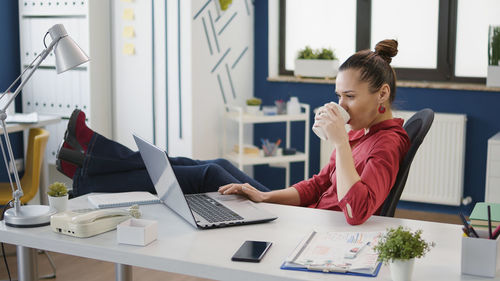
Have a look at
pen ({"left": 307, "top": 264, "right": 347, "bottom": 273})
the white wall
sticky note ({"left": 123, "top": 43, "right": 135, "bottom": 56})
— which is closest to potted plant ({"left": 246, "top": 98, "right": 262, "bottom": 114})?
the white wall

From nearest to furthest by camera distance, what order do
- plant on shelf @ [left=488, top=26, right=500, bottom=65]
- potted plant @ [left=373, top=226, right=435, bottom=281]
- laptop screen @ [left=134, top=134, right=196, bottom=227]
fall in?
potted plant @ [left=373, top=226, right=435, bottom=281] < laptop screen @ [left=134, top=134, right=196, bottom=227] < plant on shelf @ [left=488, top=26, right=500, bottom=65]

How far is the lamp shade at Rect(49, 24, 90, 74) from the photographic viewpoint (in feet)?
5.63

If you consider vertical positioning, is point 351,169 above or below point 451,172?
above

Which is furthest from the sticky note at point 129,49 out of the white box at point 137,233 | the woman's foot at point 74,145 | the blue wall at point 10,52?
the white box at point 137,233

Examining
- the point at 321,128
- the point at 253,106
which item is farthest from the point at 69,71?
the point at 321,128

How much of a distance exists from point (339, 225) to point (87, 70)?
2.97 metres

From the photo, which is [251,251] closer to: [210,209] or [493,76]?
[210,209]

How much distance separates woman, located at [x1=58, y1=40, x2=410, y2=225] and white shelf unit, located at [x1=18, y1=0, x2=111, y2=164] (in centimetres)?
215

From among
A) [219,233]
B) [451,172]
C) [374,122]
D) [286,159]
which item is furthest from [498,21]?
[219,233]

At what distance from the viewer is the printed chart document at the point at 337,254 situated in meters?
1.35

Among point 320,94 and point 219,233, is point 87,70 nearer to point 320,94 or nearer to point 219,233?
point 320,94

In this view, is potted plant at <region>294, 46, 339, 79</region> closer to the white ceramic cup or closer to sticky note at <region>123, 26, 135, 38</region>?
sticky note at <region>123, 26, 135, 38</region>

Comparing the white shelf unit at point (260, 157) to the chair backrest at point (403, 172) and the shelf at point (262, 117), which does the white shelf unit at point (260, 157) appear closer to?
the shelf at point (262, 117)

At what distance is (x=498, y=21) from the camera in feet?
14.1
